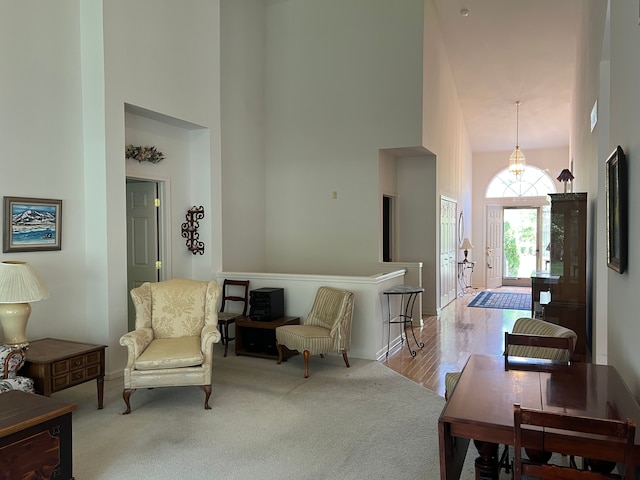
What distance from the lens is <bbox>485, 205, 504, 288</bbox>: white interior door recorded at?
12.4 m

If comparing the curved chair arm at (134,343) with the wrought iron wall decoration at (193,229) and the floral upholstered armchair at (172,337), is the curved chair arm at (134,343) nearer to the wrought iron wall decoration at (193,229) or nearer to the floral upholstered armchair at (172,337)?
the floral upholstered armchair at (172,337)

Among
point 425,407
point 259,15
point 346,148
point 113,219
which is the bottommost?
point 425,407

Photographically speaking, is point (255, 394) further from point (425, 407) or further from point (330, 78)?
point (330, 78)

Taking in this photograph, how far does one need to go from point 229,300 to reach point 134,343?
87.3 inches

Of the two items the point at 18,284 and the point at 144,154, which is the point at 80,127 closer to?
the point at 144,154

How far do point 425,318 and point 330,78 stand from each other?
14.1 feet

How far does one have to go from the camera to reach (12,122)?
4.09 m

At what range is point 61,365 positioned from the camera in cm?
358

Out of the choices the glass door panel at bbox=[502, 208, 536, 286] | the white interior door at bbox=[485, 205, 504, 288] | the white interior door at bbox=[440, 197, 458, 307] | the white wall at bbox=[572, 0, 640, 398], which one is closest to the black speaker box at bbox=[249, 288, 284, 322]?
the white wall at bbox=[572, 0, 640, 398]

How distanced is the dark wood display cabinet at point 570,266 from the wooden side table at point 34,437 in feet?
16.4

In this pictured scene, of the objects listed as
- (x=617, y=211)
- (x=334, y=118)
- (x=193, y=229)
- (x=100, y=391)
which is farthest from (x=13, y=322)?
Answer: (x=334, y=118)

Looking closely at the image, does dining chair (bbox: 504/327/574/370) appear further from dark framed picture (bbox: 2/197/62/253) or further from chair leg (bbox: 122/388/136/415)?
dark framed picture (bbox: 2/197/62/253)

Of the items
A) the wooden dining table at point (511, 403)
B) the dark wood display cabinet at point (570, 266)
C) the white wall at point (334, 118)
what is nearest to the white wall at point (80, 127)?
the white wall at point (334, 118)

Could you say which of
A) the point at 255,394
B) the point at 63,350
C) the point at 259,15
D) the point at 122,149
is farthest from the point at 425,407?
the point at 259,15
